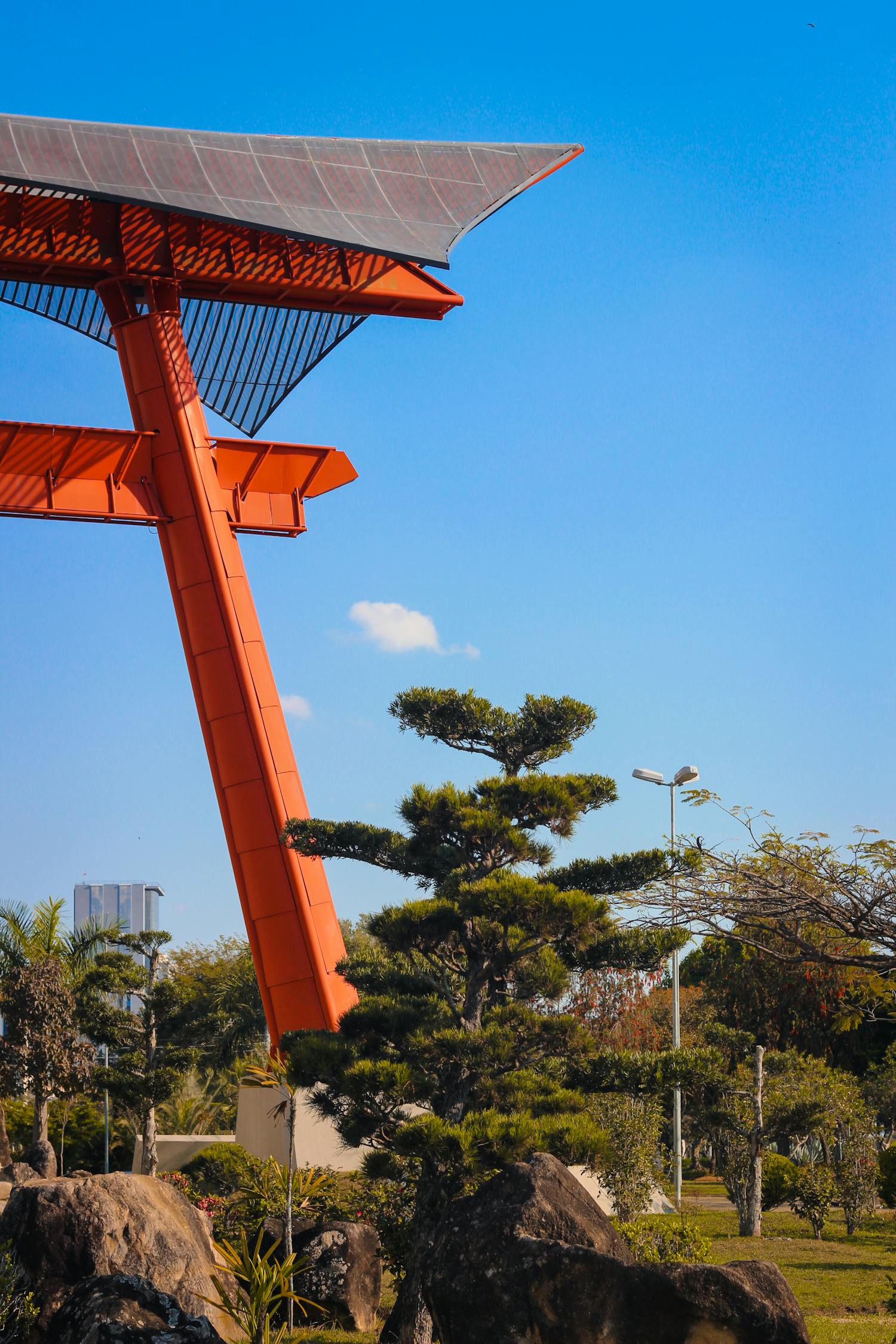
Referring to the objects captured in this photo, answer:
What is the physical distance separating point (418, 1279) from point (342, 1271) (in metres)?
2.02

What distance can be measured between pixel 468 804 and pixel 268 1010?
6431 millimetres

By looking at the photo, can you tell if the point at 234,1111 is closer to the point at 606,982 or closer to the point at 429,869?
the point at 606,982

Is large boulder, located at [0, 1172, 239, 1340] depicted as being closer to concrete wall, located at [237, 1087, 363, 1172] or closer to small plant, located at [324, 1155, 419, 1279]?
small plant, located at [324, 1155, 419, 1279]

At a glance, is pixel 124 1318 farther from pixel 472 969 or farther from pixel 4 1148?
pixel 4 1148

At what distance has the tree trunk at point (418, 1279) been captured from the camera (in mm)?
10219

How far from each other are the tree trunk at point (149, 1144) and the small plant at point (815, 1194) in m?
10.9

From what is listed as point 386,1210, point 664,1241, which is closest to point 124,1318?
point 664,1241

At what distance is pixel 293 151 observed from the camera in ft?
57.7

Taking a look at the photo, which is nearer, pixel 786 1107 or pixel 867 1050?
pixel 786 1107

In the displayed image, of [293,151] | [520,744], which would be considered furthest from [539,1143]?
[293,151]

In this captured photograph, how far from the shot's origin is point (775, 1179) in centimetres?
2266

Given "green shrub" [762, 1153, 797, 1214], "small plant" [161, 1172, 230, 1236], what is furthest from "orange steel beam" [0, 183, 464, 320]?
"green shrub" [762, 1153, 797, 1214]

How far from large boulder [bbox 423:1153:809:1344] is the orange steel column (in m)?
8.67

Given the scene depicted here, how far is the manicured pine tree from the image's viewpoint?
10.4 m
